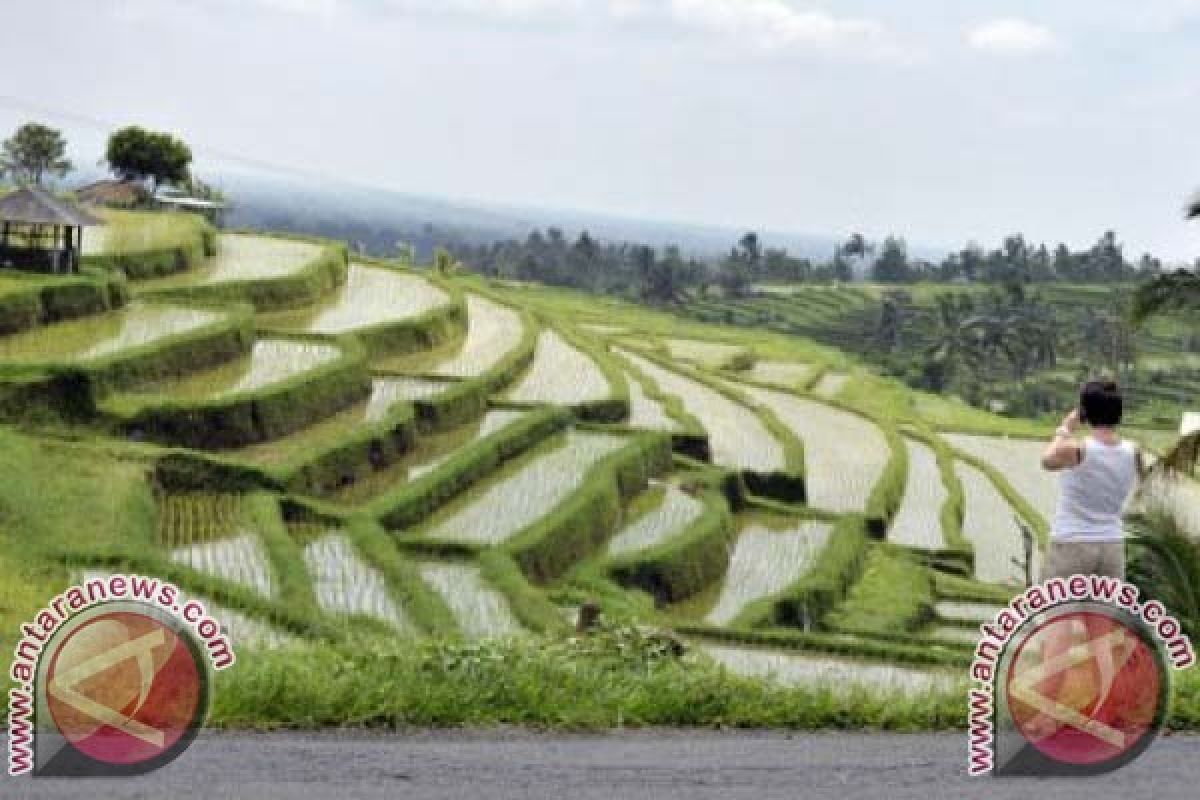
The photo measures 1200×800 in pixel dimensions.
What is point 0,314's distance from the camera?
18422 millimetres

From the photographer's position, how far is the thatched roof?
20828 millimetres

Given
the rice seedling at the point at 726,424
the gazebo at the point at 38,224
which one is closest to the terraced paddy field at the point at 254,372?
the gazebo at the point at 38,224

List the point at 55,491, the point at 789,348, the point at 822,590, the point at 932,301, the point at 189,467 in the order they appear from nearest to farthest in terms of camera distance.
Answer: the point at 55,491, the point at 189,467, the point at 822,590, the point at 789,348, the point at 932,301

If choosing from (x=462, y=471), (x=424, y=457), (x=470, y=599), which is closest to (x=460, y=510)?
(x=462, y=471)

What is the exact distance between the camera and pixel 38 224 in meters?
20.8

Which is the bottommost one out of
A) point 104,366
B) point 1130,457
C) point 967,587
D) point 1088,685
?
point 967,587

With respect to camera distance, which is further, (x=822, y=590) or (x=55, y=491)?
(x=822, y=590)

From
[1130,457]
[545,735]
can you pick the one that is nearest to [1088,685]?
[1130,457]

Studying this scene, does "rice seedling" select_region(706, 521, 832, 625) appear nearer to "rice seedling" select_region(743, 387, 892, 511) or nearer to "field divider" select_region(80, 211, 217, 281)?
"rice seedling" select_region(743, 387, 892, 511)

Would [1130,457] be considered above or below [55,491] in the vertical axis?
above

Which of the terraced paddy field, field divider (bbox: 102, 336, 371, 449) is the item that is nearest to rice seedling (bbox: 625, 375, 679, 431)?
the terraced paddy field

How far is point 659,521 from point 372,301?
10.9 m

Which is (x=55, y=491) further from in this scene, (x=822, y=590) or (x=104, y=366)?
(x=822, y=590)

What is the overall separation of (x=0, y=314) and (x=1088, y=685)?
15.7 m
